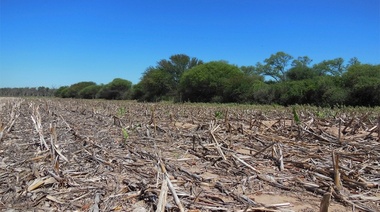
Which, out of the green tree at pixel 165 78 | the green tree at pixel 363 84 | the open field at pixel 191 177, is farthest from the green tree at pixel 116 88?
the open field at pixel 191 177

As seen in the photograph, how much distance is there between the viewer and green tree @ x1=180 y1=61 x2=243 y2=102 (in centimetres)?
4116

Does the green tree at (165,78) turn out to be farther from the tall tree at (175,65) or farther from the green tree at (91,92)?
the green tree at (91,92)

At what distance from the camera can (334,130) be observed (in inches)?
380

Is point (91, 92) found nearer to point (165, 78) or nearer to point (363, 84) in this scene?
point (165, 78)

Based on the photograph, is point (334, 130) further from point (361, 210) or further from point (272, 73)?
point (272, 73)

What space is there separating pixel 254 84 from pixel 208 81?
7.20 meters

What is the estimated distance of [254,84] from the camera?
1452 inches

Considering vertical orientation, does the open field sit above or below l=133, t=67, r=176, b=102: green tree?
below

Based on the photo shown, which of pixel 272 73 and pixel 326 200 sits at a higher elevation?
pixel 272 73

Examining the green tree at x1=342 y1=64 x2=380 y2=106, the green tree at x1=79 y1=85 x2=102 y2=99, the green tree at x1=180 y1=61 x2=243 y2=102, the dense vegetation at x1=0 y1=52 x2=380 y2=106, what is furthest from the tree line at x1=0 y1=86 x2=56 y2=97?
the green tree at x1=342 y1=64 x2=380 y2=106

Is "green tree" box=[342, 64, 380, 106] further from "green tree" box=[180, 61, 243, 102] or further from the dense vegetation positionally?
"green tree" box=[180, 61, 243, 102]

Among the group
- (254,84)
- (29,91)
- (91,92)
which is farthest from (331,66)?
(29,91)

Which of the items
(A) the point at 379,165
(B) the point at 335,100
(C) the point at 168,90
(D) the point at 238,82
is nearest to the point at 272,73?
(C) the point at 168,90

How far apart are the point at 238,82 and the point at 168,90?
1594 cm
